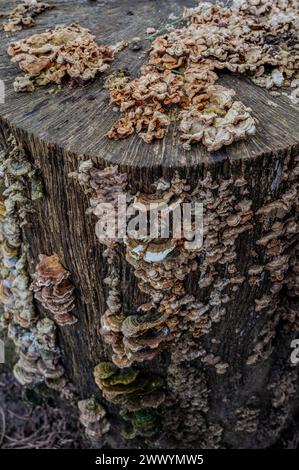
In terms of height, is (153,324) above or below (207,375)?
above

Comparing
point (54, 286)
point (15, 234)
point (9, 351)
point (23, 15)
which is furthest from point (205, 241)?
point (9, 351)

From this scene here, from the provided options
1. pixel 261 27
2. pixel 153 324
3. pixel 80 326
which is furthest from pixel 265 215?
pixel 80 326

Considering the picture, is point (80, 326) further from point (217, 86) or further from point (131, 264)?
point (217, 86)

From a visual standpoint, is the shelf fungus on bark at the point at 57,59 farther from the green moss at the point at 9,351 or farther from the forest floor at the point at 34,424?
the forest floor at the point at 34,424

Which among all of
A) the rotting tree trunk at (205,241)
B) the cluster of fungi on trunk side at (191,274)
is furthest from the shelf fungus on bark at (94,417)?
the cluster of fungi on trunk side at (191,274)

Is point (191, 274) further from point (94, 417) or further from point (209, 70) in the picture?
point (94, 417)

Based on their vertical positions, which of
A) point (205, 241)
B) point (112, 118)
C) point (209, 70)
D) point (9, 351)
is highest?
point (209, 70)
